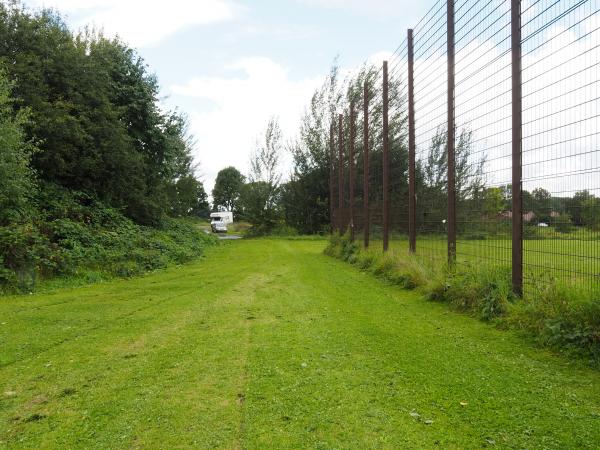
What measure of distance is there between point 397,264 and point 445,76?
11.8ft

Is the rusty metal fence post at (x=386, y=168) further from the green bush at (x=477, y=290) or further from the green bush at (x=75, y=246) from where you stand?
the green bush at (x=75, y=246)

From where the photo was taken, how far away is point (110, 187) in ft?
59.0

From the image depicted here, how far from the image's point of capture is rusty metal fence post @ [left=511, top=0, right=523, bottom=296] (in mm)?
Result: 5953

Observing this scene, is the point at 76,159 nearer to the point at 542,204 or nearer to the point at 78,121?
the point at 78,121

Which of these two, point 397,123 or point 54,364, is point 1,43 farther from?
point 54,364

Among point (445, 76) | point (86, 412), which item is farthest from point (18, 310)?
point (445, 76)

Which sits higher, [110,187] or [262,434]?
[110,187]

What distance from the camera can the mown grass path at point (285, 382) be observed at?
293 centimetres

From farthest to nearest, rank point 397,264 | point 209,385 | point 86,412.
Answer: point 397,264
point 209,385
point 86,412

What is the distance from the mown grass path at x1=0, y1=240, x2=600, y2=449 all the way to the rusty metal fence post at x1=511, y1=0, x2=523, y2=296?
98cm

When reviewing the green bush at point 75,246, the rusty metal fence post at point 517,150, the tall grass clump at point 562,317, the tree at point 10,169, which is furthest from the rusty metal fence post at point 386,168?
the tree at point 10,169

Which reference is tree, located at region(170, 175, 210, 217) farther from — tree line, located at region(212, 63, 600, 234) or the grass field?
the grass field

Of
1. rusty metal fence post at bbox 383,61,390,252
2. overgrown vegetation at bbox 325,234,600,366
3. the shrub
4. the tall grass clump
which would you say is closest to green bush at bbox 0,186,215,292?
rusty metal fence post at bbox 383,61,390,252

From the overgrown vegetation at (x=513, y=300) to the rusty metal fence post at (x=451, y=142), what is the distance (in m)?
0.54
